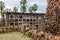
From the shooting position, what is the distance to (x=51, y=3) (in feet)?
45.0

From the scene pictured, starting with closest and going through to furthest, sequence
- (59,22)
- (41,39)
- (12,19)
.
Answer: (41,39) → (59,22) → (12,19)

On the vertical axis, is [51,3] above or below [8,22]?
above

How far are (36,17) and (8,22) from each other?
2.88m

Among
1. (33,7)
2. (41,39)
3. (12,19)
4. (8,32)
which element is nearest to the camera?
(41,39)

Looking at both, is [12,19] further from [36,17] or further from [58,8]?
[58,8]

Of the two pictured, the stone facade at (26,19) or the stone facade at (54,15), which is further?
the stone facade at (26,19)

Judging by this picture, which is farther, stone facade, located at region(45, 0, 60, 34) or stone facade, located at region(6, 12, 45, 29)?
stone facade, located at region(6, 12, 45, 29)

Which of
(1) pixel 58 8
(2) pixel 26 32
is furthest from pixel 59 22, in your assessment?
(2) pixel 26 32

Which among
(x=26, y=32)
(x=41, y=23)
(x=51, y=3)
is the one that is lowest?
(x=41, y=23)

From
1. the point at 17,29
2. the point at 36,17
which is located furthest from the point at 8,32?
the point at 36,17

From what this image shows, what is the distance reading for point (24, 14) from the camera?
704 inches

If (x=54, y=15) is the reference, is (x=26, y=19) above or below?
below

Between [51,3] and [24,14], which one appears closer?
[51,3]

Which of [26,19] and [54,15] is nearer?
[54,15]
